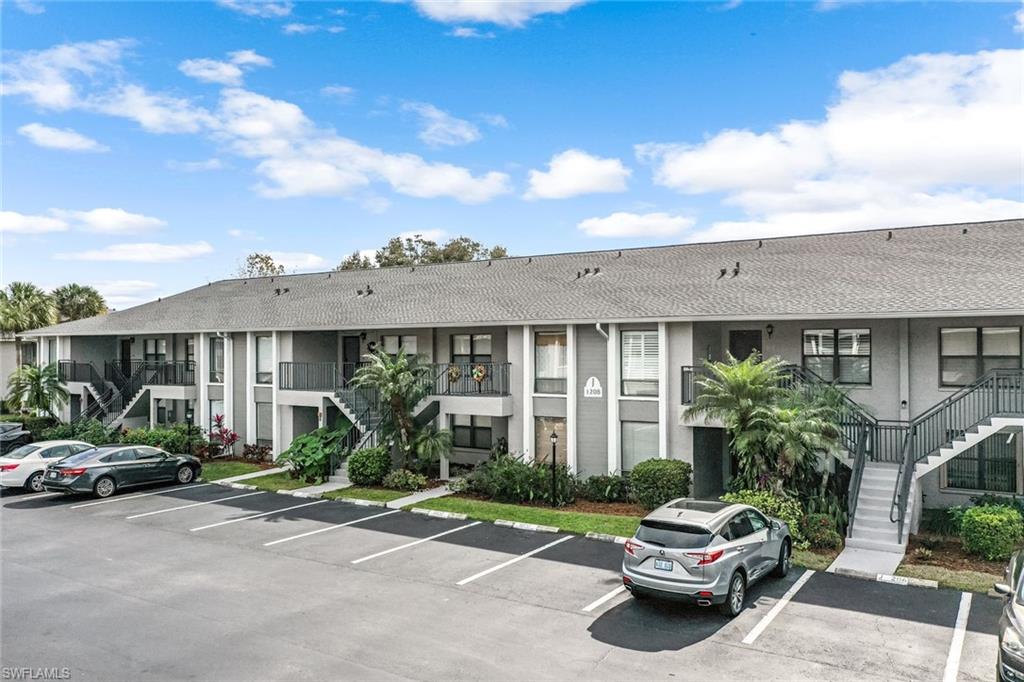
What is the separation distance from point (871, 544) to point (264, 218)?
1417 inches

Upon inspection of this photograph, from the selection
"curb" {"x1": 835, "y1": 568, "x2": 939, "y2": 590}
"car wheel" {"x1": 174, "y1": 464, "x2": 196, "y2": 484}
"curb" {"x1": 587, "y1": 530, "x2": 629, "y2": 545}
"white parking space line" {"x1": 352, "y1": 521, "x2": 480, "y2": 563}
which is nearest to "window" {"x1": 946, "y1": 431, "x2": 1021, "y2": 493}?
"curb" {"x1": 835, "y1": 568, "x2": 939, "y2": 590}

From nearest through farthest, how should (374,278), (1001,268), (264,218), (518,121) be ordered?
(1001,268) → (518,121) → (374,278) → (264,218)

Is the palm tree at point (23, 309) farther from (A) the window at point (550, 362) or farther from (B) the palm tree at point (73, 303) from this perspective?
(A) the window at point (550, 362)

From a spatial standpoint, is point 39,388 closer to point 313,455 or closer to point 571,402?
point 313,455

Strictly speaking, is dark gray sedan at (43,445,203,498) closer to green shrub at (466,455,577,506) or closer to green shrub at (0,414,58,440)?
green shrub at (466,455,577,506)

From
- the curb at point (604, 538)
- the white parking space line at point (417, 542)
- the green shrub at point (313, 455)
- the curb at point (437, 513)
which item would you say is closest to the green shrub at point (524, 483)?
the curb at point (437, 513)

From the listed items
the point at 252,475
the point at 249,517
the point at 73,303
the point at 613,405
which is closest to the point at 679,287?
the point at 613,405

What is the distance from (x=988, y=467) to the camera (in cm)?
1683

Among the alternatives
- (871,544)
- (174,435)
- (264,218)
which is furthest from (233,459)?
(871,544)

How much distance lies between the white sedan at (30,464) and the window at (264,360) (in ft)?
21.8

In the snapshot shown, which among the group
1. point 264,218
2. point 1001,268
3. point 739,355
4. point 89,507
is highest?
point 264,218

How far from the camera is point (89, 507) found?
19562 mm

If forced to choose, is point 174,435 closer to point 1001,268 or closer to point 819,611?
point 819,611

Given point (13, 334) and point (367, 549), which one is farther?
point (13, 334)
